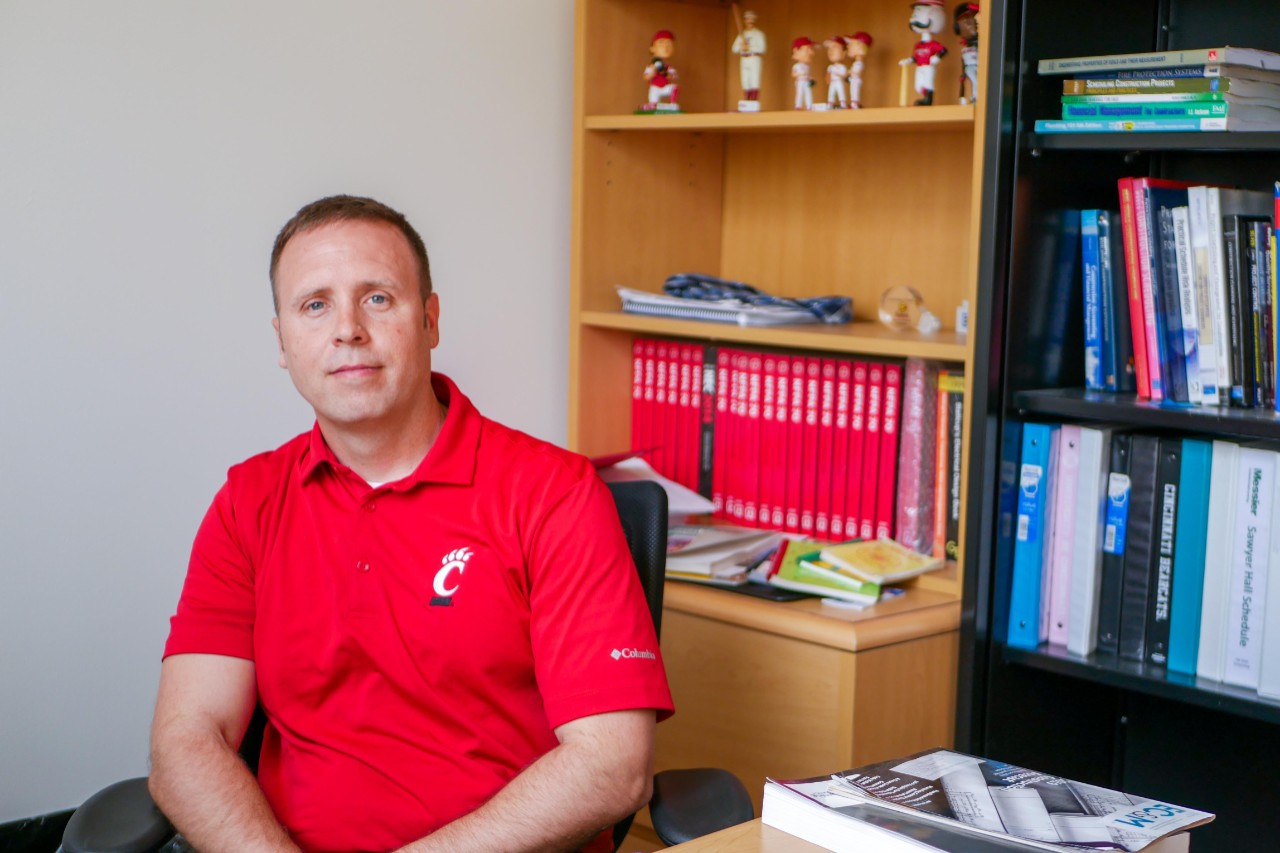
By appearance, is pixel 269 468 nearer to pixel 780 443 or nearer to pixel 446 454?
pixel 446 454

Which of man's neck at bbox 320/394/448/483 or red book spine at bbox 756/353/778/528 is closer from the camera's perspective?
man's neck at bbox 320/394/448/483

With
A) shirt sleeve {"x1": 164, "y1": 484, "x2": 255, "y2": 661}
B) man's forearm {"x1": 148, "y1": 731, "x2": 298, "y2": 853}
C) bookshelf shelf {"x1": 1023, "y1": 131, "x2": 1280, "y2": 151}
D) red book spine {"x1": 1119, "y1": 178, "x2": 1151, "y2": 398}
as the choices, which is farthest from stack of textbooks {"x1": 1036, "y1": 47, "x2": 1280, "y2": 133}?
man's forearm {"x1": 148, "y1": 731, "x2": 298, "y2": 853}

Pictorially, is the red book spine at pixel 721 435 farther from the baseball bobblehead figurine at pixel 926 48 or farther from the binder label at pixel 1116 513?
the binder label at pixel 1116 513

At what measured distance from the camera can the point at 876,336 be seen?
7.55ft

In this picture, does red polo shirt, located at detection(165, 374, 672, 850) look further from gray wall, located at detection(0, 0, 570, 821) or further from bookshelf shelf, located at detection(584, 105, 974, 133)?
bookshelf shelf, located at detection(584, 105, 974, 133)

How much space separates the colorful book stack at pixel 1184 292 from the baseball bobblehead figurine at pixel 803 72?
595 millimetres

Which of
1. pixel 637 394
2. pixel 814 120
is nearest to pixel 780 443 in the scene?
pixel 637 394

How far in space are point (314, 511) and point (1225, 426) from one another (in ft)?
4.07

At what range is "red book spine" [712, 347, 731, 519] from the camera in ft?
8.49

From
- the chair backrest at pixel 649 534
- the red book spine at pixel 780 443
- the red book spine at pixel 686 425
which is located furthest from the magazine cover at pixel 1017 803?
the red book spine at pixel 686 425

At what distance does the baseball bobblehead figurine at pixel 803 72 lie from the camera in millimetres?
2451

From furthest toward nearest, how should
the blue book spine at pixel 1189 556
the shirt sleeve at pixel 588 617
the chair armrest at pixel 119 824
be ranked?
1. the blue book spine at pixel 1189 556
2. the shirt sleeve at pixel 588 617
3. the chair armrest at pixel 119 824

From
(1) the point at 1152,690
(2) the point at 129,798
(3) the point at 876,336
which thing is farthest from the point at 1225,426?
(2) the point at 129,798

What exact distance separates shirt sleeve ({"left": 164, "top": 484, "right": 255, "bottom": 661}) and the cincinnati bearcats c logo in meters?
0.24
